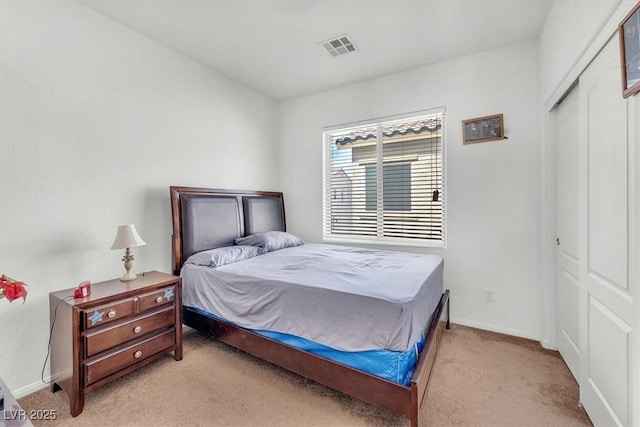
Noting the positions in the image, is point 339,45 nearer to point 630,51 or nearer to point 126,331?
point 630,51

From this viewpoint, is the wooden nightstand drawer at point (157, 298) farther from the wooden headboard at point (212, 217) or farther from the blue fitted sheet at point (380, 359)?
the blue fitted sheet at point (380, 359)

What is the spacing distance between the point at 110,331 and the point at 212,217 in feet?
4.52

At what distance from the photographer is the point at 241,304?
7.18ft

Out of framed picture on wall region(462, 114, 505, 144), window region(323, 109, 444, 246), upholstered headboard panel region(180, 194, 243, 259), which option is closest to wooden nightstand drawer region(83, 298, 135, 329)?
upholstered headboard panel region(180, 194, 243, 259)

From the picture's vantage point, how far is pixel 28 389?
1.95 meters

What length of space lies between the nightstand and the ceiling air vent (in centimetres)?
265

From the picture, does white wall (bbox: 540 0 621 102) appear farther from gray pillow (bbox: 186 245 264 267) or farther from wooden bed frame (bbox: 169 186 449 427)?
gray pillow (bbox: 186 245 264 267)

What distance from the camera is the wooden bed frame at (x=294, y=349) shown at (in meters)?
1.49

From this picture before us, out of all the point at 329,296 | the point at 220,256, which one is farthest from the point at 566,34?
the point at 220,256

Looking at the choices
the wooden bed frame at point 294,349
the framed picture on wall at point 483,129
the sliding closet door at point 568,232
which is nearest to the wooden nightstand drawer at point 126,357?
the wooden bed frame at point 294,349

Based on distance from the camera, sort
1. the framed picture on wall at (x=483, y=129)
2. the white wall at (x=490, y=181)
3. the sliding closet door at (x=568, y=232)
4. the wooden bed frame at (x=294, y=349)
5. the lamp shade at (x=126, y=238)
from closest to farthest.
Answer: the wooden bed frame at (x=294, y=349), the sliding closet door at (x=568, y=232), the lamp shade at (x=126, y=238), the white wall at (x=490, y=181), the framed picture on wall at (x=483, y=129)

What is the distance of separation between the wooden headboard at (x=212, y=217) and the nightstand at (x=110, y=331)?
0.53 metres

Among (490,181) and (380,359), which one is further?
(490,181)

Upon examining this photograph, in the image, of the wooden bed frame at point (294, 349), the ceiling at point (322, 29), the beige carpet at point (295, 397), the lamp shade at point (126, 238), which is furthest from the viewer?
the ceiling at point (322, 29)
